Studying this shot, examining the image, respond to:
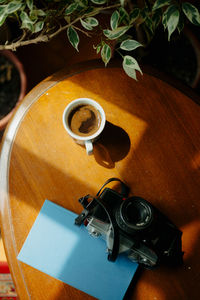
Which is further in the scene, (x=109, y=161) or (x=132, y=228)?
(x=109, y=161)

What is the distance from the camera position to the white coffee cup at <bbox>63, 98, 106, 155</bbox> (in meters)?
0.72

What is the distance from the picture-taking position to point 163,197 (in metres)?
0.77

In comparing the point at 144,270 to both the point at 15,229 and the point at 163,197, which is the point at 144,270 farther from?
the point at 15,229

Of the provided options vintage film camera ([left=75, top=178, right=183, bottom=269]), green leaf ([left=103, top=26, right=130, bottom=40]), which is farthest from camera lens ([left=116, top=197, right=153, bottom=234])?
green leaf ([left=103, top=26, right=130, bottom=40])

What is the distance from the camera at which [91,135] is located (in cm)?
73

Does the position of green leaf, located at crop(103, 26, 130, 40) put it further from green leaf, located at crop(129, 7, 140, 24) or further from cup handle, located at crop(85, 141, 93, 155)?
cup handle, located at crop(85, 141, 93, 155)

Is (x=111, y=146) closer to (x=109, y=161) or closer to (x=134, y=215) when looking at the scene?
(x=109, y=161)

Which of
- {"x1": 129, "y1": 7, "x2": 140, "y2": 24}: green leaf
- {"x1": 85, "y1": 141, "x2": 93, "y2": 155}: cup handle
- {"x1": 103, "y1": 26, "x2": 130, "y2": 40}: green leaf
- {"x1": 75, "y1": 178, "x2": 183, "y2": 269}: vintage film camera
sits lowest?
{"x1": 75, "y1": 178, "x2": 183, "y2": 269}: vintage film camera

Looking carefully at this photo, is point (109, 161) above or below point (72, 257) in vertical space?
above

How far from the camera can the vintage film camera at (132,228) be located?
657mm

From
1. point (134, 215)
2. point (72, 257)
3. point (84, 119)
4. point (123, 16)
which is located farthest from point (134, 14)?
point (72, 257)

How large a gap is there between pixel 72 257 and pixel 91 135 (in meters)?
0.33

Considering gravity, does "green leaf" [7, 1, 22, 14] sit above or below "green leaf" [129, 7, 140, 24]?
below

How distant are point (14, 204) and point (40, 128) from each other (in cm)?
22
